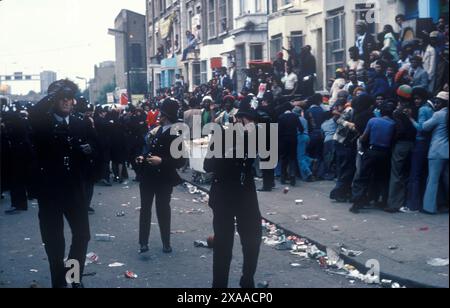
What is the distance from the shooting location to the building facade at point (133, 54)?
39.5 feet

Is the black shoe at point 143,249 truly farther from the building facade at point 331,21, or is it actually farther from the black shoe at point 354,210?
the building facade at point 331,21

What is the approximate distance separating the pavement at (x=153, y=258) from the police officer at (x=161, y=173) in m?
0.35

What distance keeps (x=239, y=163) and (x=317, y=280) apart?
1.63 meters

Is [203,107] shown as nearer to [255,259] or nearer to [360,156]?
[360,156]

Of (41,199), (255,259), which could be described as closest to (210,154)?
(255,259)

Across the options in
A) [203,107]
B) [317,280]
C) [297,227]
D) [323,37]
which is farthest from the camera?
[323,37]

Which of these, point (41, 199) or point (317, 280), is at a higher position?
point (41, 199)

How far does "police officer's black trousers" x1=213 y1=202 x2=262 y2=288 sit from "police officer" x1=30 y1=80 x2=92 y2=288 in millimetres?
1271

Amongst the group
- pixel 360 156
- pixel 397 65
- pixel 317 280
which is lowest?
pixel 317 280

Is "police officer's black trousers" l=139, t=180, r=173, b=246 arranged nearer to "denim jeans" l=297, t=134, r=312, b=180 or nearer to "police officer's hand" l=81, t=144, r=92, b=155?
"police officer's hand" l=81, t=144, r=92, b=155

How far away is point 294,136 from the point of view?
1393cm

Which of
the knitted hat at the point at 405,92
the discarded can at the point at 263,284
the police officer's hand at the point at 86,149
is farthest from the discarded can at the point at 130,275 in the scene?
the knitted hat at the point at 405,92

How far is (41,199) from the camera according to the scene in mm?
6547

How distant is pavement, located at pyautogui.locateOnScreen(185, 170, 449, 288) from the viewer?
633 cm
